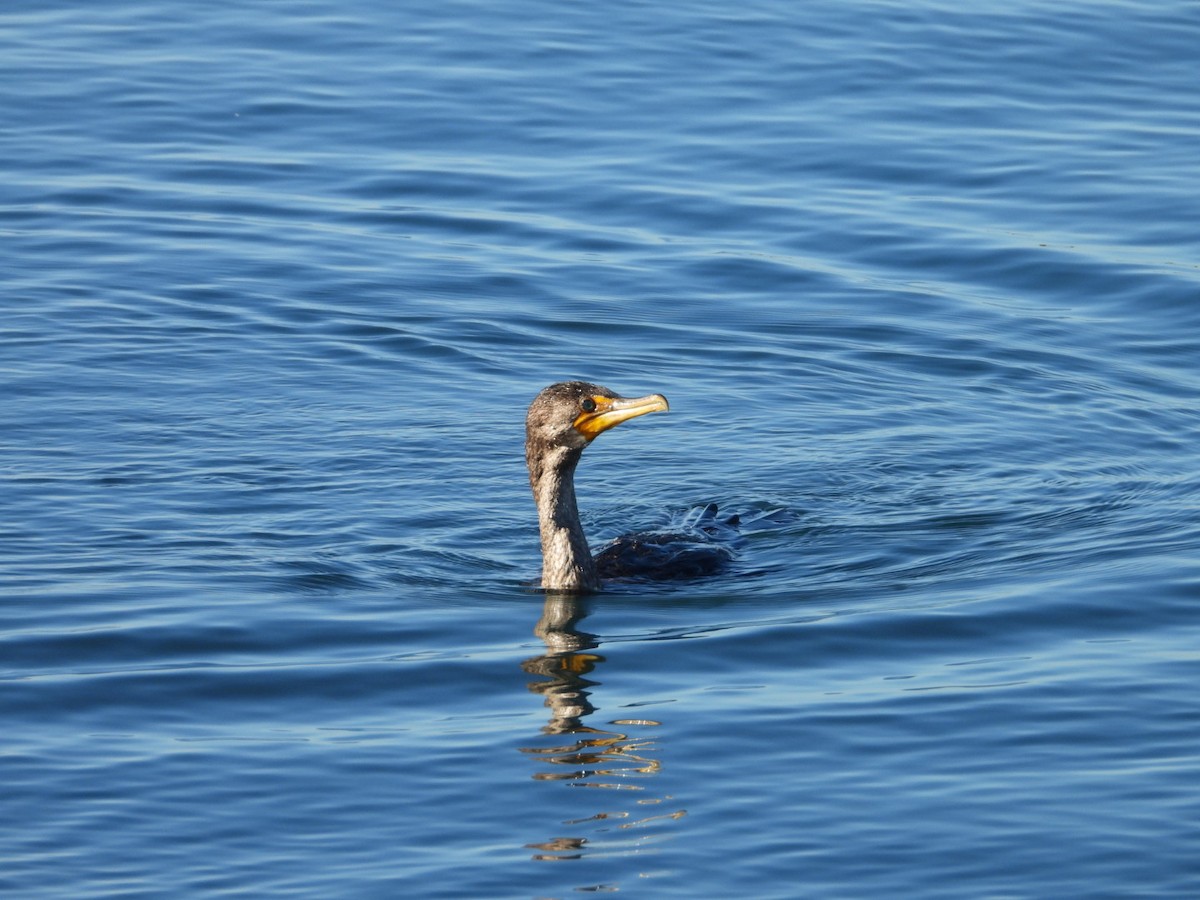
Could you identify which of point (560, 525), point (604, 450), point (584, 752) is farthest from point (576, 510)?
point (604, 450)

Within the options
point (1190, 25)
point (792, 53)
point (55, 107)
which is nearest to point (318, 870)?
point (55, 107)

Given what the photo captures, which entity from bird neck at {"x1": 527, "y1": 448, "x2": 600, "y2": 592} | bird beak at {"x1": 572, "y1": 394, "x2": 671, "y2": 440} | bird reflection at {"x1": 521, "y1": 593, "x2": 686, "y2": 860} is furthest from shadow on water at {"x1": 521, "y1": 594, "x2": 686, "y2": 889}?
bird beak at {"x1": 572, "y1": 394, "x2": 671, "y2": 440}

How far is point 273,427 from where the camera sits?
41.6 feet

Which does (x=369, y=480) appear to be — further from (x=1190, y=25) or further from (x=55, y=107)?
(x=1190, y=25)

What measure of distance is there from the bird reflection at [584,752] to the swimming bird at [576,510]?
0.29 m

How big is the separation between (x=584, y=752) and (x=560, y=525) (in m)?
2.10

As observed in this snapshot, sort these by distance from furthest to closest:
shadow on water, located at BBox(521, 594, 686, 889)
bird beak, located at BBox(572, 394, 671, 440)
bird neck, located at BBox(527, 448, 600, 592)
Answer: bird neck, located at BBox(527, 448, 600, 592) < bird beak, located at BBox(572, 394, 671, 440) < shadow on water, located at BBox(521, 594, 686, 889)

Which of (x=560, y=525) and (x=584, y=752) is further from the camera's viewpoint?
(x=560, y=525)

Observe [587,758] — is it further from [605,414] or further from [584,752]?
[605,414]

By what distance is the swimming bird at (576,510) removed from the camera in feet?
31.9

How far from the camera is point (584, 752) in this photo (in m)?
8.05

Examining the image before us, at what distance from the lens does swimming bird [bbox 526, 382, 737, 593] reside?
9727mm

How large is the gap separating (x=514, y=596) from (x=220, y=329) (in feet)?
17.3

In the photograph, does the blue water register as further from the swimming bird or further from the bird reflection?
the swimming bird
